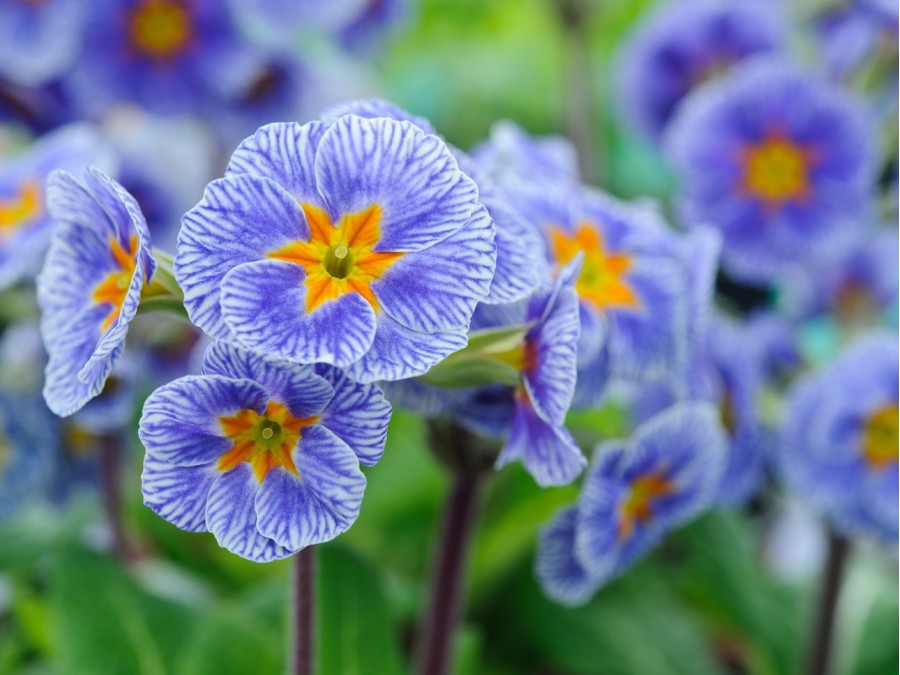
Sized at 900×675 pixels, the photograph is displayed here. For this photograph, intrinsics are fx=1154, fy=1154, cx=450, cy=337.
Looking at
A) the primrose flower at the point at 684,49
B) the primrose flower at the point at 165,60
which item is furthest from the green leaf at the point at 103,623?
the primrose flower at the point at 684,49

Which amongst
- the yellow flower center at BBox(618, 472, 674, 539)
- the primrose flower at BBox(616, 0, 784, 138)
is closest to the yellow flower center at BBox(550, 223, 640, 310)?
the yellow flower center at BBox(618, 472, 674, 539)

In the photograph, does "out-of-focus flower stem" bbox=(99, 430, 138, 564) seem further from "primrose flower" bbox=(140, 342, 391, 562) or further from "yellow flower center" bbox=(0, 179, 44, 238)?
"primrose flower" bbox=(140, 342, 391, 562)

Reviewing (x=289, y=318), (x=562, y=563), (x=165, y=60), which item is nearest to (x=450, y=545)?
(x=562, y=563)

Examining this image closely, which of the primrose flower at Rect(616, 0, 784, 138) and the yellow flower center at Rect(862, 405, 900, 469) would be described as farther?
the primrose flower at Rect(616, 0, 784, 138)

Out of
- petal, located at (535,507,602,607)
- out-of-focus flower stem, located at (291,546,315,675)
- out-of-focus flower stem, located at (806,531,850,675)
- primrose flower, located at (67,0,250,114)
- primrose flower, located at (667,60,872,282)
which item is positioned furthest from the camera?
primrose flower, located at (67,0,250,114)

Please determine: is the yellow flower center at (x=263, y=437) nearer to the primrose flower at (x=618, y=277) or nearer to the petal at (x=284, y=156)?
the petal at (x=284, y=156)

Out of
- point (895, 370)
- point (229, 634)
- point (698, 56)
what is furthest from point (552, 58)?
point (229, 634)

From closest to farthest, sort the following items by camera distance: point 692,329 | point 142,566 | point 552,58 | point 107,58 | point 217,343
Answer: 1. point 217,343
2. point 692,329
3. point 142,566
4. point 107,58
5. point 552,58

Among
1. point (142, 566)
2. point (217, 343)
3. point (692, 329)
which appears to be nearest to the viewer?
point (217, 343)

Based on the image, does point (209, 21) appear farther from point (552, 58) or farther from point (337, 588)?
point (552, 58)
